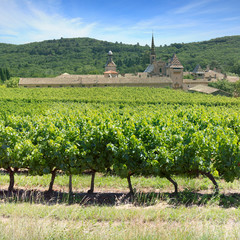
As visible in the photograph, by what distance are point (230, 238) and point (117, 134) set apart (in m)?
5.42

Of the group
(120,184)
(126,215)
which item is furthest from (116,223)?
(120,184)

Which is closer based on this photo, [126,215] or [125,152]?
[126,215]

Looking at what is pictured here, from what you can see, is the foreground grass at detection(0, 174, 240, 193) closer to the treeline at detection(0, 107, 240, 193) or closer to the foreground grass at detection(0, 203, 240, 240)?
the treeline at detection(0, 107, 240, 193)

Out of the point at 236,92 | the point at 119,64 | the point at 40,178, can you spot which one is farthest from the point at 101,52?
the point at 40,178

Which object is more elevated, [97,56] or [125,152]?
[97,56]

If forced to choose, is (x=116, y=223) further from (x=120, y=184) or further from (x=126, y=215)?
(x=120, y=184)

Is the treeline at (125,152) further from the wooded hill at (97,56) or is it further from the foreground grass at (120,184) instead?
the wooded hill at (97,56)

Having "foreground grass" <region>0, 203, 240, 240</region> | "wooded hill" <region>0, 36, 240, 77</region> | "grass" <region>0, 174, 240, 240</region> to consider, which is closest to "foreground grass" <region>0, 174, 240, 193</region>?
"grass" <region>0, 174, 240, 240</region>

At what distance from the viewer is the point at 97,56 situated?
562 ft

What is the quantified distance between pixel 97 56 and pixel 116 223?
560 feet

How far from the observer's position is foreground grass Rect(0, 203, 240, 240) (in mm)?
4914

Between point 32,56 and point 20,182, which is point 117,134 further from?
point 32,56

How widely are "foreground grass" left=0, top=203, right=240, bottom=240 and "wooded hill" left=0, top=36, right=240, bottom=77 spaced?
11073cm

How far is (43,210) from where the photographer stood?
7086 mm
